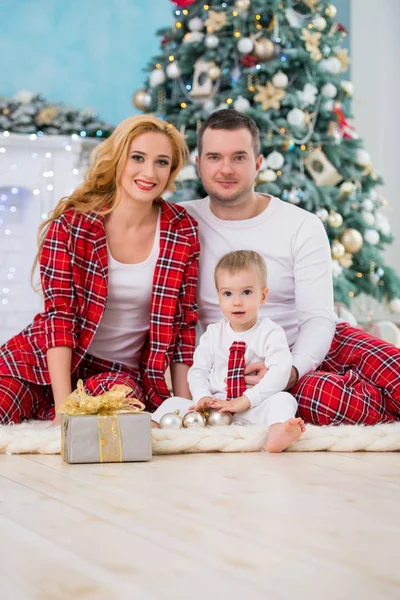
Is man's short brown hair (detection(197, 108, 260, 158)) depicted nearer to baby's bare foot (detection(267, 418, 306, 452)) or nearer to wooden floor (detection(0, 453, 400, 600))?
baby's bare foot (detection(267, 418, 306, 452))

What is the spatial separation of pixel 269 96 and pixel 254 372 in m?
2.71

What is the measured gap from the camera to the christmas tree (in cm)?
464

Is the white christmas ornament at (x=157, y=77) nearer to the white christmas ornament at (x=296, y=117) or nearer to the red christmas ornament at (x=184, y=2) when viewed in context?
the red christmas ornament at (x=184, y=2)

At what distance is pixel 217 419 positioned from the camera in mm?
2213

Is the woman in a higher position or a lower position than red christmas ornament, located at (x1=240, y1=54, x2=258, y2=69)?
lower

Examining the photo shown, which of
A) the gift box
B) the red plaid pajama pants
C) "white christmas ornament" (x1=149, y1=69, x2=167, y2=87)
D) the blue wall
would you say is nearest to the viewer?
the gift box

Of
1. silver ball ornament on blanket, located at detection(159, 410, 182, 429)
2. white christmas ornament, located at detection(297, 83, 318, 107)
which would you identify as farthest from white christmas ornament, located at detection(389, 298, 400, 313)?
silver ball ornament on blanket, located at detection(159, 410, 182, 429)

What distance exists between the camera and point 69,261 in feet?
8.03

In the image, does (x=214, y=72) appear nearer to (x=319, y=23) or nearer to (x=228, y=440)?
(x=319, y=23)

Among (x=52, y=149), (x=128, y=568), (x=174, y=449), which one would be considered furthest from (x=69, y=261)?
(x=52, y=149)

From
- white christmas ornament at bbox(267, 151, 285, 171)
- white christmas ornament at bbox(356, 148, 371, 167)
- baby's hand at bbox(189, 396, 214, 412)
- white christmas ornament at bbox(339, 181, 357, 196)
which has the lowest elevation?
baby's hand at bbox(189, 396, 214, 412)

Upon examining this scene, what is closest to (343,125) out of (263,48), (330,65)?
(330,65)

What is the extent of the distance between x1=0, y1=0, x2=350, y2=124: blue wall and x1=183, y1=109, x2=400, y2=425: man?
3.32 metres

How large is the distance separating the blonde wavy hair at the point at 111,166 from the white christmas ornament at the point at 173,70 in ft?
7.60
